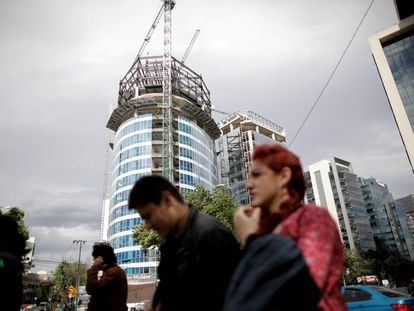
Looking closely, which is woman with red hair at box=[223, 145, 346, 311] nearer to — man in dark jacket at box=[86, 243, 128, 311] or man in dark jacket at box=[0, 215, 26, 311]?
man in dark jacket at box=[0, 215, 26, 311]

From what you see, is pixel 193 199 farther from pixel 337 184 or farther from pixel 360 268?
pixel 337 184

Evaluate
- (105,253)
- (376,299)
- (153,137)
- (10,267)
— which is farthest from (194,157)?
(10,267)

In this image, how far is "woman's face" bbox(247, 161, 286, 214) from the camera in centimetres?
156

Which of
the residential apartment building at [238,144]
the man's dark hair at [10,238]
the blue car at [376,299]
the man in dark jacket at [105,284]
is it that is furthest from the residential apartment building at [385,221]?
the man's dark hair at [10,238]

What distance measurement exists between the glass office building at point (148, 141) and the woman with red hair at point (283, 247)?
5894cm

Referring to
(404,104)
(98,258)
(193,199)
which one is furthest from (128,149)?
(98,258)

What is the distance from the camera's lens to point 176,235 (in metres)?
2.02

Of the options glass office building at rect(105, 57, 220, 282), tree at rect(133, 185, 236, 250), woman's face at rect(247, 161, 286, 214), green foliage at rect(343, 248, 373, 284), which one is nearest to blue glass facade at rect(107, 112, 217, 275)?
glass office building at rect(105, 57, 220, 282)

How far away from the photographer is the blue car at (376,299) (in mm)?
6180

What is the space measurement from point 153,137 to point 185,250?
65.8m

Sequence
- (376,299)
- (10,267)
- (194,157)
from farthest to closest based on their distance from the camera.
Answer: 1. (194,157)
2. (376,299)
3. (10,267)

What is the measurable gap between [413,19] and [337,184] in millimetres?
65029

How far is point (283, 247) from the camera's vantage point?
3.88 ft

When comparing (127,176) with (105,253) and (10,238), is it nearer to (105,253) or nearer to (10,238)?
(105,253)
